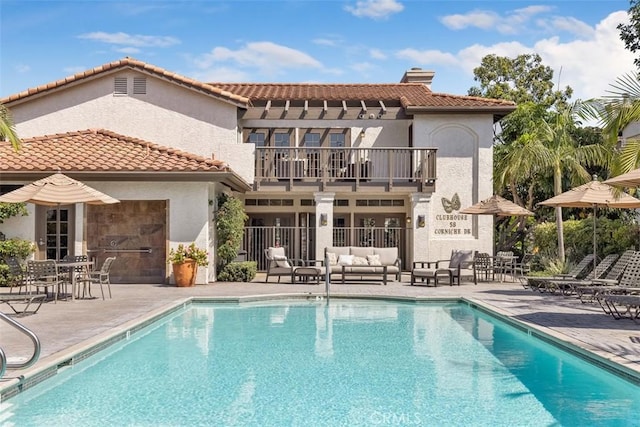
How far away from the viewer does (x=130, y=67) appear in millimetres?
21438

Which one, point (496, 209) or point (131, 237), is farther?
point (496, 209)

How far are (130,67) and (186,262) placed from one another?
7783 millimetres

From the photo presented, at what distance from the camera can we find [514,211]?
65.8 ft

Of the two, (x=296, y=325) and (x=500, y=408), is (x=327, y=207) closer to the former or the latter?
(x=296, y=325)

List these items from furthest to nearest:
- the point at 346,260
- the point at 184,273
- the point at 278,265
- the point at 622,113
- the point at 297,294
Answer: the point at 346,260 < the point at 278,265 < the point at 184,273 < the point at 297,294 < the point at 622,113

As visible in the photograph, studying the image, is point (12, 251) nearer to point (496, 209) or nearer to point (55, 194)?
point (55, 194)

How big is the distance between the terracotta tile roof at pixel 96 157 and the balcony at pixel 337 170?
4.07 meters

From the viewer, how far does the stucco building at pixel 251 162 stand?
18281mm

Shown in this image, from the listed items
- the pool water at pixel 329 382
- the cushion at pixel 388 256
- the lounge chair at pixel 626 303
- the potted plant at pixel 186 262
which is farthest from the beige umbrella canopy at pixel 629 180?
the potted plant at pixel 186 262

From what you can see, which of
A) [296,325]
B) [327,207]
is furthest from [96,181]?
[296,325]

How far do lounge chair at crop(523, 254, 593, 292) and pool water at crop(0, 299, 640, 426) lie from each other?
4922mm

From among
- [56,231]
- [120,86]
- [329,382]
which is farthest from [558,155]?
[56,231]

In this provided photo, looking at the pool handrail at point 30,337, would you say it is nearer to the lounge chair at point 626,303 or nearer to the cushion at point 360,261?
the lounge chair at point 626,303

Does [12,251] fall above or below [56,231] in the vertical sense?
below
